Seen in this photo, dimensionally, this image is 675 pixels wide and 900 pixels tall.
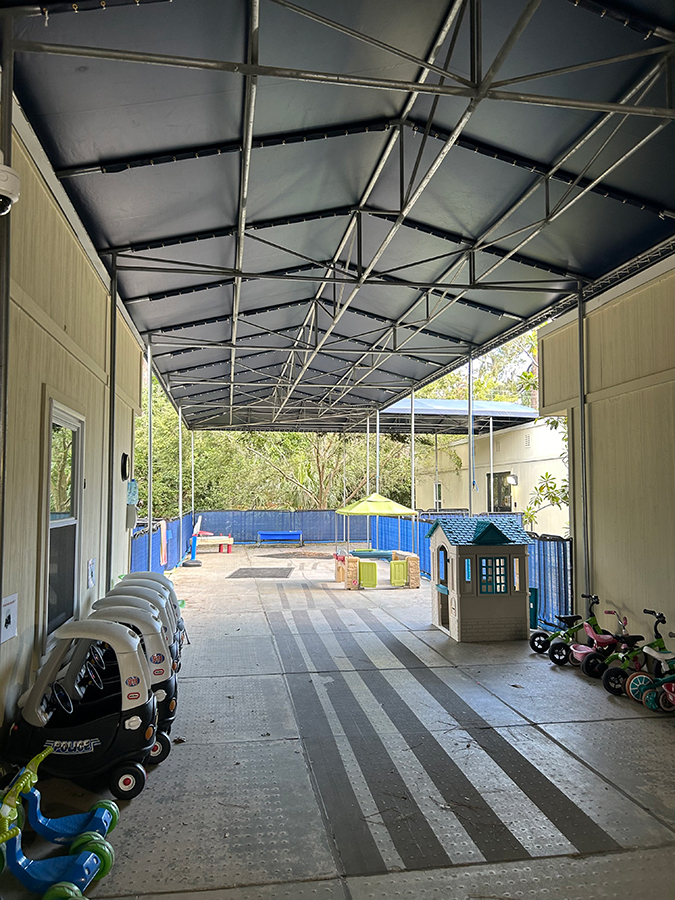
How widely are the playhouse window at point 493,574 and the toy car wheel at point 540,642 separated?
0.91m

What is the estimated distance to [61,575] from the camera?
6.18 metres

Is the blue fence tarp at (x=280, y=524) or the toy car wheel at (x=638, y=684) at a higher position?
the blue fence tarp at (x=280, y=524)

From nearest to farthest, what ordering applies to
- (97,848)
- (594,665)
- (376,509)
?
(97,848), (594,665), (376,509)

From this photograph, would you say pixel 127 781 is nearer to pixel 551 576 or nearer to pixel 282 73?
pixel 282 73

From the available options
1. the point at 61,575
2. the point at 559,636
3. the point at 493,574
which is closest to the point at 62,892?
the point at 61,575

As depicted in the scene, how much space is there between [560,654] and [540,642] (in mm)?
659

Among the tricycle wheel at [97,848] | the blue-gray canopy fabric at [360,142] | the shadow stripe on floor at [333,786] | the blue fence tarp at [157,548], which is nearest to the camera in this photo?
the tricycle wheel at [97,848]

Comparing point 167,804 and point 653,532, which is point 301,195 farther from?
point 167,804

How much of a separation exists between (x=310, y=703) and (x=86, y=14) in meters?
6.00

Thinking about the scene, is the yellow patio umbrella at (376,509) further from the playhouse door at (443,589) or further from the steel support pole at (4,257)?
the steel support pole at (4,257)

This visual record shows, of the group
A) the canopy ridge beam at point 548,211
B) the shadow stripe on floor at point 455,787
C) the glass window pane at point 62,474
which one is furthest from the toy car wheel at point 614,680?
the glass window pane at point 62,474

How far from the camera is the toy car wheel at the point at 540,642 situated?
8672 mm

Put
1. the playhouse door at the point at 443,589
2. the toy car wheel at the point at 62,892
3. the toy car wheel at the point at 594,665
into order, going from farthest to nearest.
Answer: the playhouse door at the point at 443,589 → the toy car wheel at the point at 594,665 → the toy car wheel at the point at 62,892

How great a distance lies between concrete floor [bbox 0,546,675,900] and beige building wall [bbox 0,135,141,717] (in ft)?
4.24
